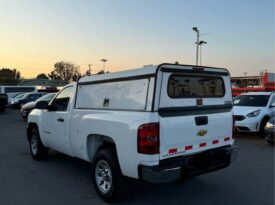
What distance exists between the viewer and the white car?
10.5 meters

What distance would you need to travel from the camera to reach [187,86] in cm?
463

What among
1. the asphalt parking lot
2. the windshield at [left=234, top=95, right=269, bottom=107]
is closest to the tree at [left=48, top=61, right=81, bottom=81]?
the windshield at [left=234, top=95, right=269, bottom=107]

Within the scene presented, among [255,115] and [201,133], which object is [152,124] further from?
[255,115]

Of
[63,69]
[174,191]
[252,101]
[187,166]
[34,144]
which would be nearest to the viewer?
[187,166]

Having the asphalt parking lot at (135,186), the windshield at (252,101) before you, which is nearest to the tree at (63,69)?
the windshield at (252,101)

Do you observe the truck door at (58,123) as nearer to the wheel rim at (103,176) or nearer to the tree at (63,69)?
the wheel rim at (103,176)

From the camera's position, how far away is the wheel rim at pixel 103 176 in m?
Result: 4.68

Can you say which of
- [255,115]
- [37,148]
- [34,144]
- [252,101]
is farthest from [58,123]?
[252,101]

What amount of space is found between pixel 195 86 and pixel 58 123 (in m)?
2.98

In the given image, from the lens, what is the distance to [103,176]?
4828mm

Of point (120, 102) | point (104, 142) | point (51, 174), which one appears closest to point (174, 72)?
point (120, 102)

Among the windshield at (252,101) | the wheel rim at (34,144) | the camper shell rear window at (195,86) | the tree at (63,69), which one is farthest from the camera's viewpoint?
the tree at (63,69)

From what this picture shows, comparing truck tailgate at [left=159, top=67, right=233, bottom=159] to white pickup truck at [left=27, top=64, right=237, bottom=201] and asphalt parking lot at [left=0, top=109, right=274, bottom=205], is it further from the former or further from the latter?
asphalt parking lot at [left=0, top=109, right=274, bottom=205]

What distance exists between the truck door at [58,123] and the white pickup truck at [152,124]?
0.19m
